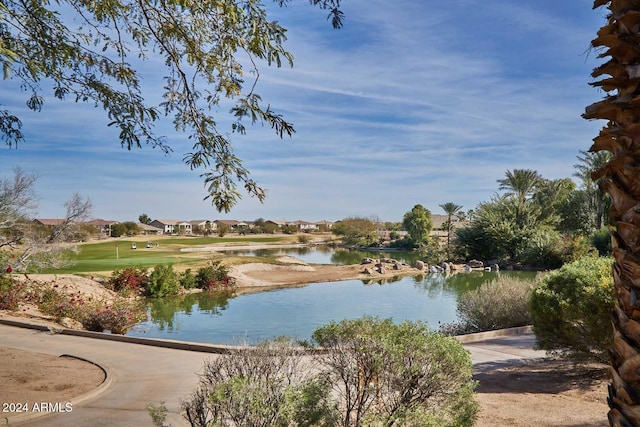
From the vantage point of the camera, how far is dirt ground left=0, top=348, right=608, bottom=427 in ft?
19.9

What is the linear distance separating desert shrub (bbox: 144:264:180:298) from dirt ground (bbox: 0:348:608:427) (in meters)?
16.0

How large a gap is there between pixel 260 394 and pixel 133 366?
20.1 ft

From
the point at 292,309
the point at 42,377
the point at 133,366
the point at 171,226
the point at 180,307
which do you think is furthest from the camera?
the point at 171,226

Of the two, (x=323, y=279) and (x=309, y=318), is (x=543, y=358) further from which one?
(x=323, y=279)

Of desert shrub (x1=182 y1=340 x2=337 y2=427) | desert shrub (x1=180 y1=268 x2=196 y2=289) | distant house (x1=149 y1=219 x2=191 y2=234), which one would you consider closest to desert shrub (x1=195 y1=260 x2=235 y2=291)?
desert shrub (x1=180 y1=268 x2=196 y2=289)

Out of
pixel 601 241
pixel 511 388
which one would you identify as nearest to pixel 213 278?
pixel 511 388

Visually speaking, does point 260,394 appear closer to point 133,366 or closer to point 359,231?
point 133,366

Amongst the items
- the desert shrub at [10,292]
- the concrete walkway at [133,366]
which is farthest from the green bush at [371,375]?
the desert shrub at [10,292]

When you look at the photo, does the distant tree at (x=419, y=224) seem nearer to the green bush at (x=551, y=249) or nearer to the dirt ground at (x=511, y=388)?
the green bush at (x=551, y=249)

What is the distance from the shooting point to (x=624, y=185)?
1.86 metres

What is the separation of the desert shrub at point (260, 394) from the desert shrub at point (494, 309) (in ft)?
30.6

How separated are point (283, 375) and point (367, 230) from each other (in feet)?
238

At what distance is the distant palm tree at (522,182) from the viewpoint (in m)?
45.6

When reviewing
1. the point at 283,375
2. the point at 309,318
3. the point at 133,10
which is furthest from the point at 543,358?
the point at 309,318
